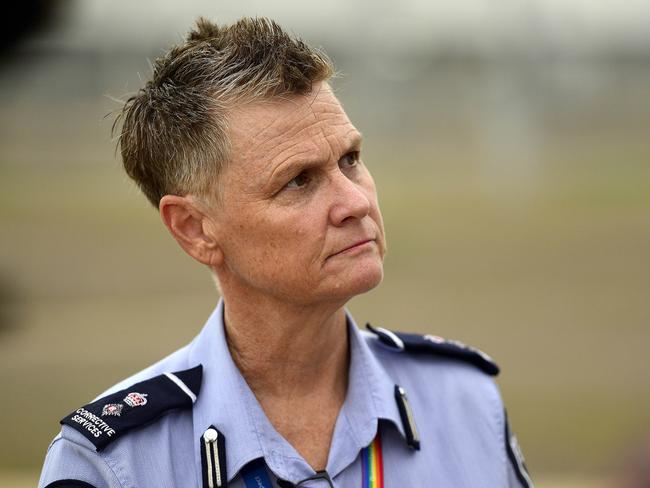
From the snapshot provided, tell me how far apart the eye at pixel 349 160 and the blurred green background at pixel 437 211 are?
306 millimetres

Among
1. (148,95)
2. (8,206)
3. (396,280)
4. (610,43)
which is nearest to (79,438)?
(148,95)

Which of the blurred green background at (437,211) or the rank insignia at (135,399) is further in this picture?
the blurred green background at (437,211)

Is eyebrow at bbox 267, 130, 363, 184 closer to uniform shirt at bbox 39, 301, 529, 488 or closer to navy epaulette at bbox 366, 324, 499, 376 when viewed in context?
uniform shirt at bbox 39, 301, 529, 488

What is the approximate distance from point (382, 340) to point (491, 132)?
A: 1773 cm

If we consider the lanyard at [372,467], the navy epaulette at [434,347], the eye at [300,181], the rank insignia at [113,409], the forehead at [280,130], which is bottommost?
the lanyard at [372,467]

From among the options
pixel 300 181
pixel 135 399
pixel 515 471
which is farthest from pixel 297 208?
pixel 515 471

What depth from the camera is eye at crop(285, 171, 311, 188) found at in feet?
8.58

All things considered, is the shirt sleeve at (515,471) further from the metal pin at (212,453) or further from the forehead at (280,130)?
the forehead at (280,130)

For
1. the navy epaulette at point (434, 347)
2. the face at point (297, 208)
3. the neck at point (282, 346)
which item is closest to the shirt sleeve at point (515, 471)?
the navy epaulette at point (434, 347)

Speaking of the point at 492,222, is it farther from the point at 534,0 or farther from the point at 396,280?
the point at 534,0

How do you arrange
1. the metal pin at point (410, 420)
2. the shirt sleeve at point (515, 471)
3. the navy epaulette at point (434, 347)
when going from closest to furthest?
the metal pin at point (410, 420) < the shirt sleeve at point (515, 471) < the navy epaulette at point (434, 347)

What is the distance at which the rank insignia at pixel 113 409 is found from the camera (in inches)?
100

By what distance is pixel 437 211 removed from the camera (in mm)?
15352

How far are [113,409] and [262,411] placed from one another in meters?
0.36
